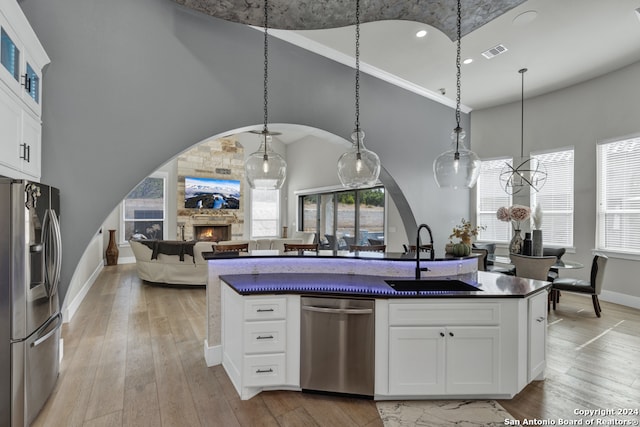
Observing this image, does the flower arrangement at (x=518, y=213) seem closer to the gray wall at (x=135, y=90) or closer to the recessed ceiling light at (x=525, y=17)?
the recessed ceiling light at (x=525, y=17)

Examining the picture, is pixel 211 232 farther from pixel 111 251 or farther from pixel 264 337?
pixel 264 337

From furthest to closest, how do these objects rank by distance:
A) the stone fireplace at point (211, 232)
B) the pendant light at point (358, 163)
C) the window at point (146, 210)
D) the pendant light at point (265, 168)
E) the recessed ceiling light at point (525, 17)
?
the stone fireplace at point (211, 232) < the window at point (146, 210) < the recessed ceiling light at point (525, 17) < the pendant light at point (358, 163) < the pendant light at point (265, 168)

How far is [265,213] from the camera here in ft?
36.6

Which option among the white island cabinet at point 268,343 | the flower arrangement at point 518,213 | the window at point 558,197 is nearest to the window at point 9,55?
the white island cabinet at point 268,343

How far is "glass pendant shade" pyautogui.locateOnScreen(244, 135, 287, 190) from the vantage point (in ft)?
9.98

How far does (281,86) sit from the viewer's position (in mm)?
4348

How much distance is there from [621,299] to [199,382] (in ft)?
20.5

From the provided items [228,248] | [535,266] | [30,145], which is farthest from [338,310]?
[535,266]

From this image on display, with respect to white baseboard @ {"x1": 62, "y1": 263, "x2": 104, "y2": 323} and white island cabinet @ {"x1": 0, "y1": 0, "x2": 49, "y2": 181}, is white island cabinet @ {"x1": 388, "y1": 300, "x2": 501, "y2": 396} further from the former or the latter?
white baseboard @ {"x1": 62, "y1": 263, "x2": 104, "y2": 323}

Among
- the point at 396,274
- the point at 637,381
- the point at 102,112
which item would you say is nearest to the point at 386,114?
the point at 396,274

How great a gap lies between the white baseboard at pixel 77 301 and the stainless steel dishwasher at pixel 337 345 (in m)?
2.77

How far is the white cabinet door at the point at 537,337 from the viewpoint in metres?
2.48

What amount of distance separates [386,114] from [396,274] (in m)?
3.59

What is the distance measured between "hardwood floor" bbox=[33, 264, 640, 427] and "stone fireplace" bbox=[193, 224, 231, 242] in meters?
5.02
